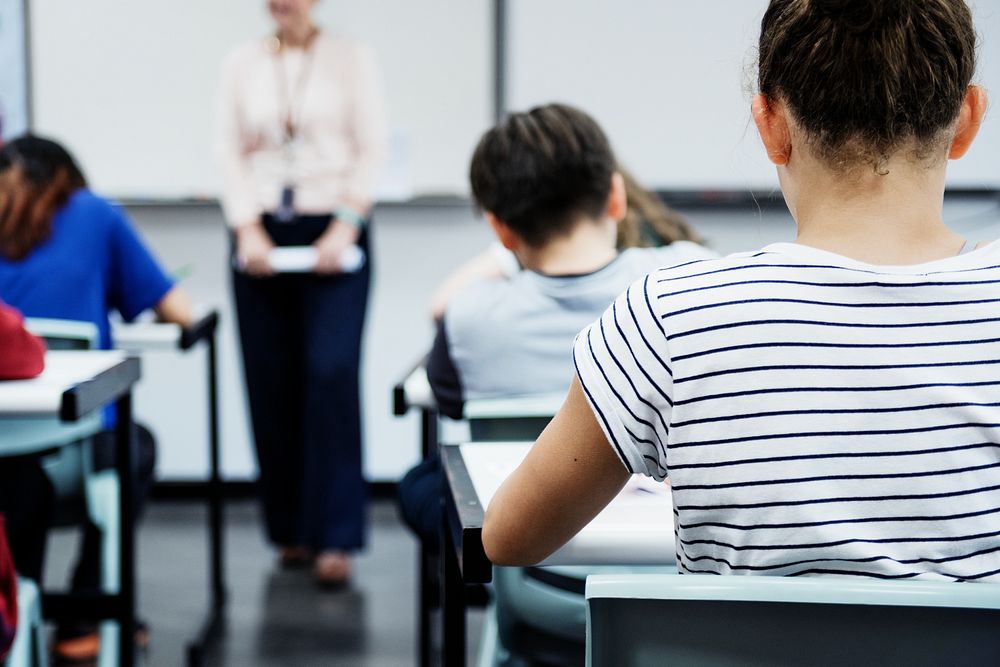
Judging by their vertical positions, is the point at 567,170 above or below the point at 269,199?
above

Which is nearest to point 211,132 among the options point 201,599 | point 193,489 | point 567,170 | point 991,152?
point 193,489

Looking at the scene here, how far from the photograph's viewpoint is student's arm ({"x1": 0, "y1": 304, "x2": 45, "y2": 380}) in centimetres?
164

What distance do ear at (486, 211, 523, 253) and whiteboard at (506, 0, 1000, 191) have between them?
1.94m

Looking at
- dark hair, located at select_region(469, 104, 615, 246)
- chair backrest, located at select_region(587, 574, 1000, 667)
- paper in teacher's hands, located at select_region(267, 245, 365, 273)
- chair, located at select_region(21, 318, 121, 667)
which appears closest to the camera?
chair backrest, located at select_region(587, 574, 1000, 667)

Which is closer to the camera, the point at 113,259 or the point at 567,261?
the point at 567,261

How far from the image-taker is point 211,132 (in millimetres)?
3703

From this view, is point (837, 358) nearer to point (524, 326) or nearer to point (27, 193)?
point (524, 326)

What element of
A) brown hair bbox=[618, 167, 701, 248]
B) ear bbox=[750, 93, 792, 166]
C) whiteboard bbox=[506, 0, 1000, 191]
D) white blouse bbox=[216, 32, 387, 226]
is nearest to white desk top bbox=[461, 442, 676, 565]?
ear bbox=[750, 93, 792, 166]

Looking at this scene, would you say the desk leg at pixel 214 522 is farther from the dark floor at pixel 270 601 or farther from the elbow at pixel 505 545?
the elbow at pixel 505 545

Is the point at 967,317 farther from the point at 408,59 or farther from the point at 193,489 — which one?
the point at 193,489

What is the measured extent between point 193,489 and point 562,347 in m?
2.65

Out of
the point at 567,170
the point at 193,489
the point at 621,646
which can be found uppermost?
the point at 567,170

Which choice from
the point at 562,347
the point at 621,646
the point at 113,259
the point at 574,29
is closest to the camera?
the point at 621,646

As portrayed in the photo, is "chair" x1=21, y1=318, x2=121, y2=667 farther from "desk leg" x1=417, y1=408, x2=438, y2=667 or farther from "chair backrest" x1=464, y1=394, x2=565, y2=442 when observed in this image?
"chair backrest" x1=464, y1=394, x2=565, y2=442
